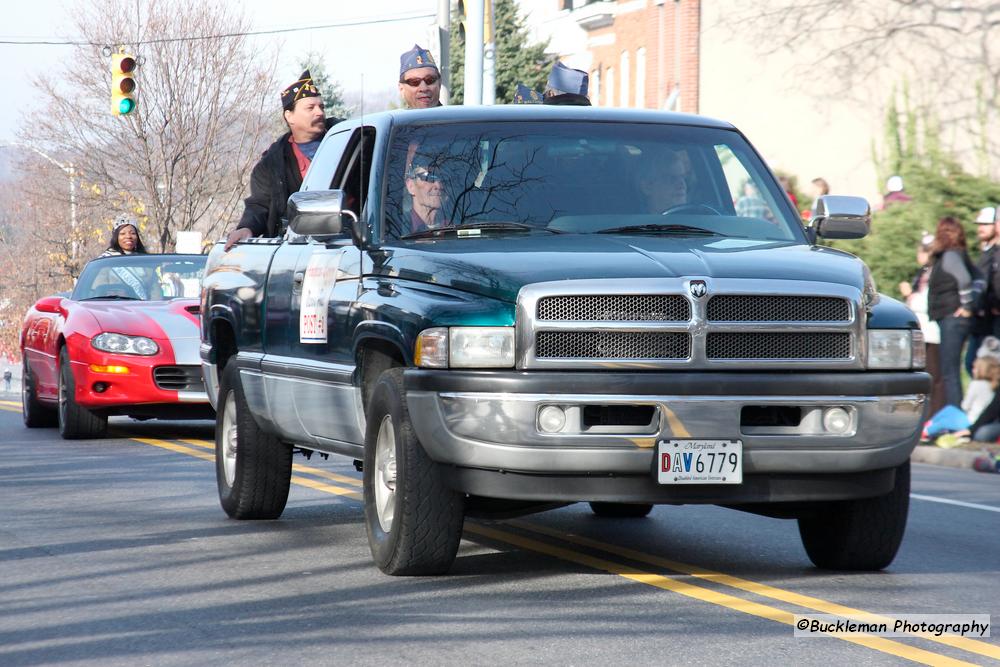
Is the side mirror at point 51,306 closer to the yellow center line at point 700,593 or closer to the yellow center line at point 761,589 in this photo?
the yellow center line at point 700,593

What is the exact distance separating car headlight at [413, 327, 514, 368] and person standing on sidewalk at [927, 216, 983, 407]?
927 cm

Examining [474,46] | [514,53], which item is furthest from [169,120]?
[474,46]

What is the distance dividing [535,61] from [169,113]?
9.37 metres

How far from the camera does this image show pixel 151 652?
5.52m

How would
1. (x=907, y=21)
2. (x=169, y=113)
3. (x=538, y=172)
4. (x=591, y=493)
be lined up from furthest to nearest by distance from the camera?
(x=169, y=113)
(x=907, y=21)
(x=538, y=172)
(x=591, y=493)

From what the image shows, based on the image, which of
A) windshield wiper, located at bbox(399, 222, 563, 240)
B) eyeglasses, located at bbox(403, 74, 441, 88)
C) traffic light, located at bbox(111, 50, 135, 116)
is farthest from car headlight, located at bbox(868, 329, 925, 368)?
traffic light, located at bbox(111, 50, 135, 116)

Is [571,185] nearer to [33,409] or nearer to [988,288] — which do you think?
[988,288]

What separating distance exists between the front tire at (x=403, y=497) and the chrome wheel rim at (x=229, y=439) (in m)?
2.25

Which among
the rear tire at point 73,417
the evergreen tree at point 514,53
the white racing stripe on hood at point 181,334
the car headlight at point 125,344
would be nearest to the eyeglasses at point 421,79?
the white racing stripe on hood at point 181,334

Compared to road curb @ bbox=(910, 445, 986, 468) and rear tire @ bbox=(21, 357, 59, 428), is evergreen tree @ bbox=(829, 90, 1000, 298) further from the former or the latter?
rear tire @ bbox=(21, 357, 59, 428)

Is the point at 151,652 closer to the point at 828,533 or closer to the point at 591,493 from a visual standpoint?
the point at 591,493

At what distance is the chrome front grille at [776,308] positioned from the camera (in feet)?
21.2

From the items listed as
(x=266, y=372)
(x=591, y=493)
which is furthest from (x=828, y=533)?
(x=266, y=372)

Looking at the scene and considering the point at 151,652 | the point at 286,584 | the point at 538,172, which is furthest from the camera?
the point at 538,172
